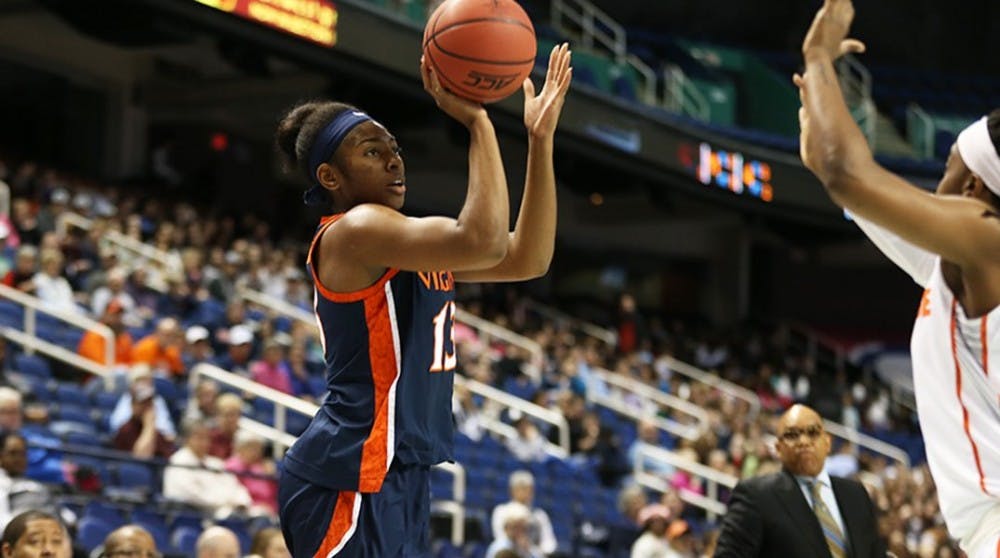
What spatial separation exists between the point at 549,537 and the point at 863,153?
24.7 ft

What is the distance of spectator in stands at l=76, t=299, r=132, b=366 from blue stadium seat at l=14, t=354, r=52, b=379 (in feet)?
1.23

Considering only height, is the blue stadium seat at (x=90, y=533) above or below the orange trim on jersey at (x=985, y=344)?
above

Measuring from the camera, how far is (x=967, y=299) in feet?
8.48

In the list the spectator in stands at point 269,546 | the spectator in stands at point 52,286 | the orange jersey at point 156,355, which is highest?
the spectator in stands at point 52,286

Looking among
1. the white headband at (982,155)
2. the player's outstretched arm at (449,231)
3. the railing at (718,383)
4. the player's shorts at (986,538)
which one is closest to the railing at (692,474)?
the railing at (718,383)

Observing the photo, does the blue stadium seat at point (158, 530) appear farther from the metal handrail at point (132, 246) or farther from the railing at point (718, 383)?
the railing at point (718, 383)

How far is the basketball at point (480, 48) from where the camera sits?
3277 millimetres

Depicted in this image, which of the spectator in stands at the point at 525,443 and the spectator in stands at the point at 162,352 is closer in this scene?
the spectator in stands at the point at 162,352

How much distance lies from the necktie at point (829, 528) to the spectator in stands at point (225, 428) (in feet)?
14.2

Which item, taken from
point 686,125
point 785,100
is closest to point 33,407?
point 686,125

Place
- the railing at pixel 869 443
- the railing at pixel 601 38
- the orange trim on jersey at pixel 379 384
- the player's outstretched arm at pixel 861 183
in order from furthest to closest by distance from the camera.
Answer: the railing at pixel 601 38, the railing at pixel 869 443, the orange trim on jersey at pixel 379 384, the player's outstretched arm at pixel 861 183

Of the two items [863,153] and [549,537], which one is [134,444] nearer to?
[549,537]

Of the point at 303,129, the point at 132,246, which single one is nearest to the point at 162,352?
the point at 132,246

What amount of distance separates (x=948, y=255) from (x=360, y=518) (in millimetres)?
1423
